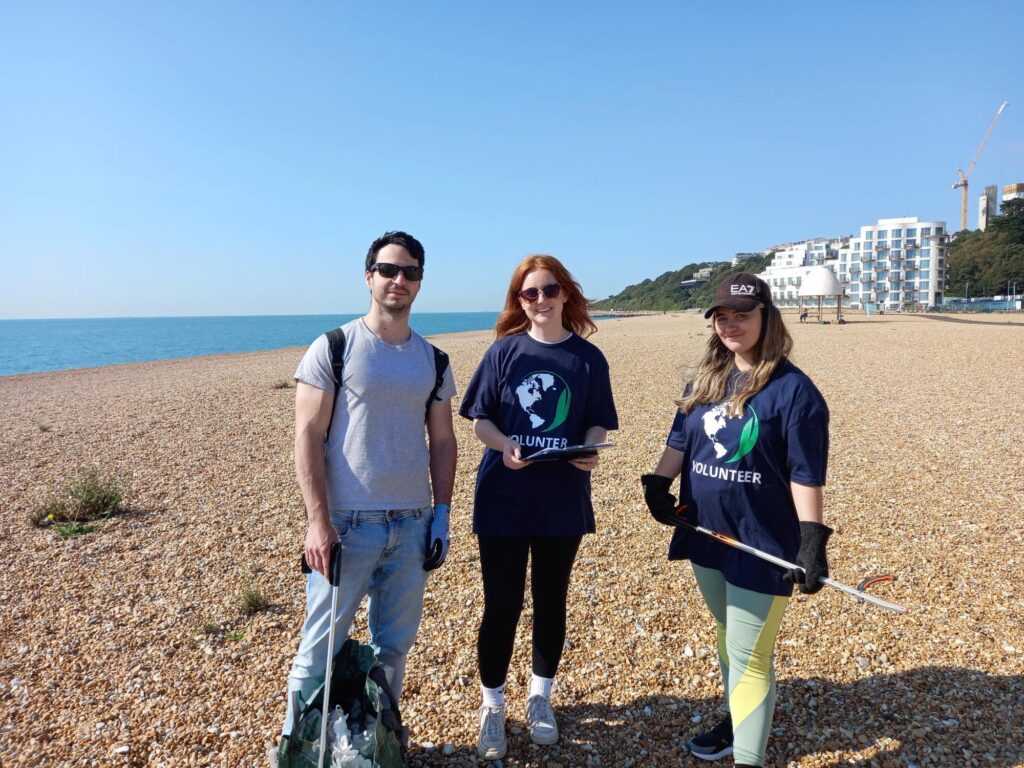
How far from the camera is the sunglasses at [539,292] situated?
289 centimetres

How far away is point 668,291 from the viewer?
163m

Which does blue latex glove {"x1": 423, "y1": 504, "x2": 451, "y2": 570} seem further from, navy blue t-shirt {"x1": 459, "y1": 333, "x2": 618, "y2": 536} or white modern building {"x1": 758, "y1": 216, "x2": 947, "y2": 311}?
white modern building {"x1": 758, "y1": 216, "x2": 947, "y2": 311}

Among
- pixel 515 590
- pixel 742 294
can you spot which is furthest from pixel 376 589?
pixel 742 294

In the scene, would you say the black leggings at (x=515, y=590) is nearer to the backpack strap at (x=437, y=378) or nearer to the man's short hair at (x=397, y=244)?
the backpack strap at (x=437, y=378)

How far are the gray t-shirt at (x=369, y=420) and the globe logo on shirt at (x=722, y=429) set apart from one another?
124 centimetres

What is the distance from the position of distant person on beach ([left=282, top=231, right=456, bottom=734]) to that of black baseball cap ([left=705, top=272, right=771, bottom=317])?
1.28 meters

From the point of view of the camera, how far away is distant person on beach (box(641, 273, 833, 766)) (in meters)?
2.31

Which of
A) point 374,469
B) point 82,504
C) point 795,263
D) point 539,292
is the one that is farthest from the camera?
point 795,263

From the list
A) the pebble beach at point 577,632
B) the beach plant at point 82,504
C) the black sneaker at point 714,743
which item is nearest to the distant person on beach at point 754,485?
the black sneaker at point 714,743

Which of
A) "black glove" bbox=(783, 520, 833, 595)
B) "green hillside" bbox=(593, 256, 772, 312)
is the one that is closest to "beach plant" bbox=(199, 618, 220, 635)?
"black glove" bbox=(783, 520, 833, 595)

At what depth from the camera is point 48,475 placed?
8.62 metres

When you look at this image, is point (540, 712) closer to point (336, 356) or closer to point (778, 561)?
point (778, 561)

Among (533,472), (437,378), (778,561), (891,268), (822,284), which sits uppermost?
(891,268)

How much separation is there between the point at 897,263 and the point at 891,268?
102cm
